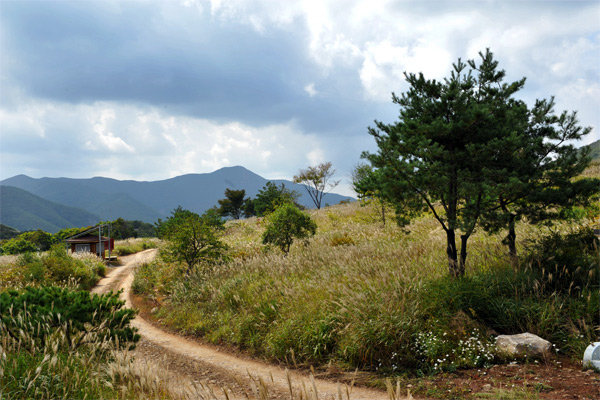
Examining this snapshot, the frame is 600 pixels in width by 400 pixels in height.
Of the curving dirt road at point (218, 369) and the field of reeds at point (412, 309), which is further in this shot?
the field of reeds at point (412, 309)

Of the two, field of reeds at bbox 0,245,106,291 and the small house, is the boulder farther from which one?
the small house

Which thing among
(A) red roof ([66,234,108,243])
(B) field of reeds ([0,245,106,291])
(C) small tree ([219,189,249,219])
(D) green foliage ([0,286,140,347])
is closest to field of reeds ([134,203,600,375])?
(D) green foliage ([0,286,140,347])

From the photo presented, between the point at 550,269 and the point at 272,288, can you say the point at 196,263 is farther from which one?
the point at 550,269

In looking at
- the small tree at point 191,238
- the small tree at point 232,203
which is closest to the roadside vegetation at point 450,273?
the small tree at point 191,238

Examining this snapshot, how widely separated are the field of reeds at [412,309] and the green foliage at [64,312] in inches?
120

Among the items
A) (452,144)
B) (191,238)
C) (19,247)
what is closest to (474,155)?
(452,144)

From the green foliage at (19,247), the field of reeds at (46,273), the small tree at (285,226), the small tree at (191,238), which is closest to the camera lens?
the small tree at (191,238)

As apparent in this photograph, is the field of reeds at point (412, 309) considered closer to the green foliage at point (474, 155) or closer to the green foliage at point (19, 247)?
the green foliage at point (474, 155)

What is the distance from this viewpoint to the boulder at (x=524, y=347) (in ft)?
19.6

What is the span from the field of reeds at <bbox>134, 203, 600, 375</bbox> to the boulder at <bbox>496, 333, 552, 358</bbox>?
175 mm

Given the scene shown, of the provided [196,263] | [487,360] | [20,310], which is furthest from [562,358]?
[196,263]

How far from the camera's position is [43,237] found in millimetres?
57625

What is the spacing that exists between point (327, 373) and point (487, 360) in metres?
2.57

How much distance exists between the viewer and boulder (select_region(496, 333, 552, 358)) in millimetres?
5988
